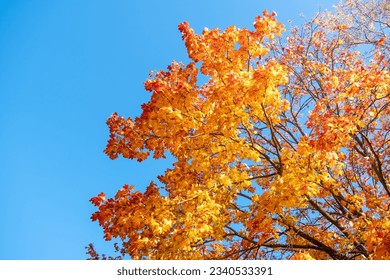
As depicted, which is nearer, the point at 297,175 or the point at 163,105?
the point at 297,175

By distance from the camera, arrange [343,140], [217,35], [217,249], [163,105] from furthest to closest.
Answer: [217,249]
[217,35]
[163,105]
[343,140]

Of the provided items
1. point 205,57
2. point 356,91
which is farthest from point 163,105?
point 356,91

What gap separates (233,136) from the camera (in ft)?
21.8

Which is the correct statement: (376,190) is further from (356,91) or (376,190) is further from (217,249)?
(217,249)

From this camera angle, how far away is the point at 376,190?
9.06m

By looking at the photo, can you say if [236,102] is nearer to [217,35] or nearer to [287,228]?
[217,35]

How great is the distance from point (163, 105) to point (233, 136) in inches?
51.6

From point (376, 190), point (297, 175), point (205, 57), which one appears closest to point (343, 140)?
point (297, 175)

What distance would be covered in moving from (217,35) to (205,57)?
0.45m

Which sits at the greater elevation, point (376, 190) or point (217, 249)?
point (376, 190)
